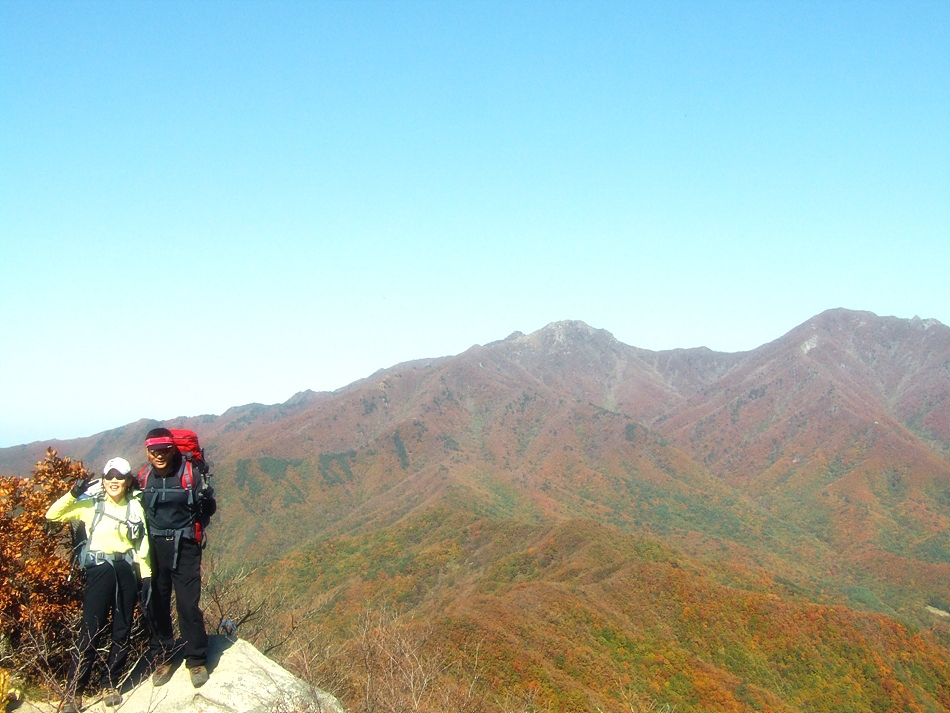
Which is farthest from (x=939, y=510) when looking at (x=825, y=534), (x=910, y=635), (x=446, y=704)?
(x=446, y=704)

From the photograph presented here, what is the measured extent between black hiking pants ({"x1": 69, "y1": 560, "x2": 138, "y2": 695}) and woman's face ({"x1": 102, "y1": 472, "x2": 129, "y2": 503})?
659 millimetres

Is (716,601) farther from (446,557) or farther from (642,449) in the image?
(642,449)

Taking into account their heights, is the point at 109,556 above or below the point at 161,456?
below

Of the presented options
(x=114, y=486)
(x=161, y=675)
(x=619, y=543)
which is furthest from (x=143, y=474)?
(x=619, y=543)

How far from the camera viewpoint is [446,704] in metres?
9.67

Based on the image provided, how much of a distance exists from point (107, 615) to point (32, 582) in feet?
3.03

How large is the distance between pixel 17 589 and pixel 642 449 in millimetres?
176881

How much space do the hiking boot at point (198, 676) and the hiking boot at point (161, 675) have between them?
0.71 feet

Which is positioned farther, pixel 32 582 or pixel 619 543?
pixel 619 543

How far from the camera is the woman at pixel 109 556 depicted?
599 centimetres

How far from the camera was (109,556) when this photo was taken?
6.05 m

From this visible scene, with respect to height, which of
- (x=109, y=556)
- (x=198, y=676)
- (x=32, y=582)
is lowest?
(x=198, y=676)

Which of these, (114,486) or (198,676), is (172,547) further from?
(198,676)

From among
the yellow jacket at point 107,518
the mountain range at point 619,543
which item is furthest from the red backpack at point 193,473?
the mountain range at point 619,543
